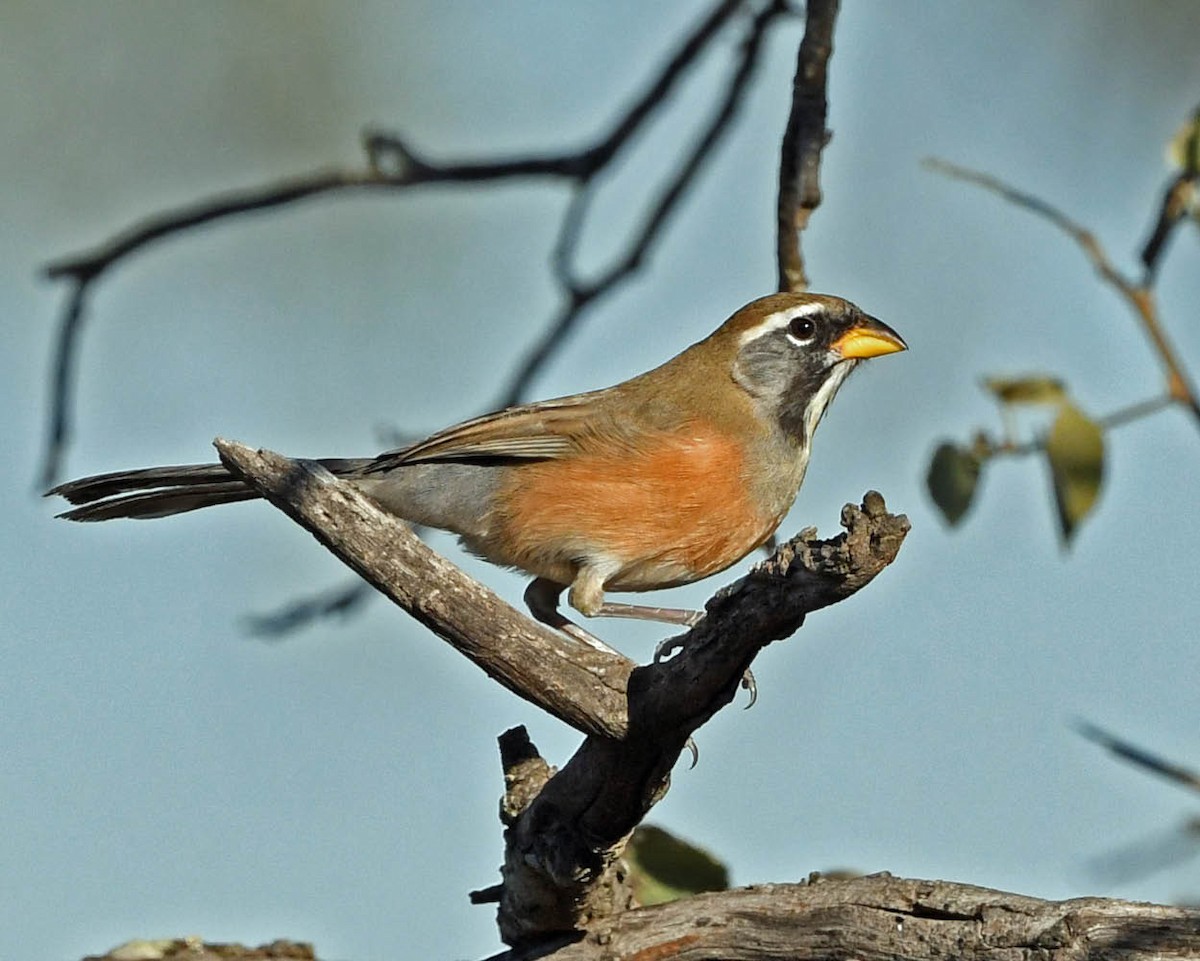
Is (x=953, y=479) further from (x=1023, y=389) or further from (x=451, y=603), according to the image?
(x=451, y=603)

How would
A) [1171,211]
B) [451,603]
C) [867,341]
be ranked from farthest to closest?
[867,341] < [1171,211] < [451,603]

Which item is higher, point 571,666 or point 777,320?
point 777,320

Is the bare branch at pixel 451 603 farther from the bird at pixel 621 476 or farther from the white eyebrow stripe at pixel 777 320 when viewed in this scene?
the white eyebrow stripe at pixel 777 320

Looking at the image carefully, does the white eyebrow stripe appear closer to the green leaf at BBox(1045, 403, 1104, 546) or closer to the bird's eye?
the bird's eye

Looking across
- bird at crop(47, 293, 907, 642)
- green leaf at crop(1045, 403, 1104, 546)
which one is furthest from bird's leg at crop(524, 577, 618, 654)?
green leaf at crop(1045, 403, 1104, 546)

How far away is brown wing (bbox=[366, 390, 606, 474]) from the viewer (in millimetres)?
7082

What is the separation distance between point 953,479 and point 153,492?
3061 millimetres

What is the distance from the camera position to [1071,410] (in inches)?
234

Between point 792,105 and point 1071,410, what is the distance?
180 cm

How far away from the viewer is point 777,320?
7547 mm

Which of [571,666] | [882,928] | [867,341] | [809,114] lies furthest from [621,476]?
[882,928]

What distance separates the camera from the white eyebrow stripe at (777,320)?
7461mm

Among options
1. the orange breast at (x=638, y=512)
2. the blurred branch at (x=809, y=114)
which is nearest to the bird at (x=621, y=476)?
the orange breast at (x=638, y=512)

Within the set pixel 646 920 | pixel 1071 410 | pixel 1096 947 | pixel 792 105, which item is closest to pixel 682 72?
pixel 792 105
